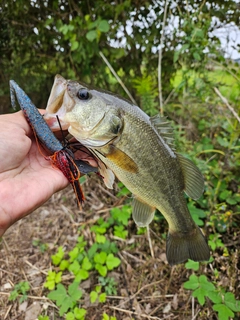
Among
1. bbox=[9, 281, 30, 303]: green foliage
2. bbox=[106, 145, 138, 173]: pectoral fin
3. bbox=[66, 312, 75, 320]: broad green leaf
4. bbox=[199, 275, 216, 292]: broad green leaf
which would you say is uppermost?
bbox=[106, 145, 138, 173]: pectoral fin

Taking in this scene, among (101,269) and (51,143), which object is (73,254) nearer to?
(101,269)

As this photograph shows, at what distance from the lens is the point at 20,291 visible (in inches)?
103

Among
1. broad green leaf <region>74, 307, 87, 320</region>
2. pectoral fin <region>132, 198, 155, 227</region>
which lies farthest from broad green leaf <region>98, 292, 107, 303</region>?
pectoral fin <region>132, 198, 155, 227</region>

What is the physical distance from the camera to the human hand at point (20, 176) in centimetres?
151

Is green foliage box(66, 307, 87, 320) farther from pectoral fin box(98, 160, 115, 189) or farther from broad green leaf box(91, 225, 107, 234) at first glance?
pectoral fin box(98, 160, 115, 189)

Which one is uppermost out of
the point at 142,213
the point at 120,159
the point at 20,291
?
the point at 120,159

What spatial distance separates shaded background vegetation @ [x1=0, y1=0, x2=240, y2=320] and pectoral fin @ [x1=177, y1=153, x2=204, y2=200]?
59cm

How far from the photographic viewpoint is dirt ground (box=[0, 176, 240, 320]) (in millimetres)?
2373

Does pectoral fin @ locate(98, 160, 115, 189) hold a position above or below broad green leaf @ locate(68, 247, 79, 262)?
above

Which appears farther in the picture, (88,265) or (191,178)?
(88,265)

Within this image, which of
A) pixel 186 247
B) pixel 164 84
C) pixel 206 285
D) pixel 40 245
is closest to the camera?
pixel 186 247

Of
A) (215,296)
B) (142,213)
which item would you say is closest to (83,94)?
(142,213)

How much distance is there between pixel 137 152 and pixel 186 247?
31.3 inches

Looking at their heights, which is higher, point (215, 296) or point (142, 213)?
point (142, 213)
